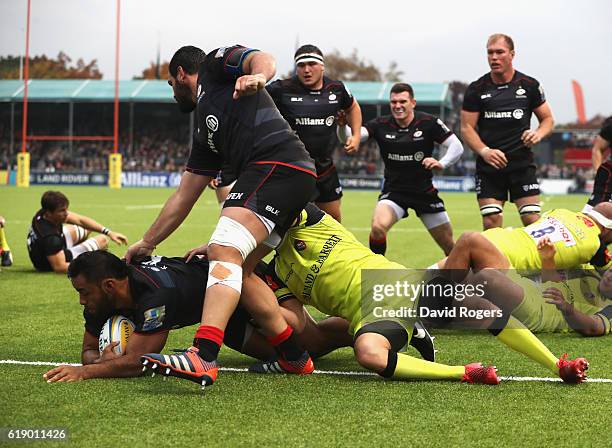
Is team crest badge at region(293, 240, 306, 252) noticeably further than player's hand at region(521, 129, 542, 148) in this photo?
No

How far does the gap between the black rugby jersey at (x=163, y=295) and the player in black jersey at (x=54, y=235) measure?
5222 mm

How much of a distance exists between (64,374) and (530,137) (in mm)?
5748

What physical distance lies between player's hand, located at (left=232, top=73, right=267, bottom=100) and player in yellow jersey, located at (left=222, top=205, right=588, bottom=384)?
100cm

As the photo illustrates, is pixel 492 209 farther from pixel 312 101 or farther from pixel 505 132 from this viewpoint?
pixel 312 101

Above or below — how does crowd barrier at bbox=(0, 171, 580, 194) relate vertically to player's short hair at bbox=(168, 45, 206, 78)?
below

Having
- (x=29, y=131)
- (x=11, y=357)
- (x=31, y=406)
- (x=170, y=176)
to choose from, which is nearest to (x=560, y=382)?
(x=31, y=406)

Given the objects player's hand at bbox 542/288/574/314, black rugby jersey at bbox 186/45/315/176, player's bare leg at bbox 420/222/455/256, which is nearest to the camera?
black rugby jersey at bbox 186/45/315/176

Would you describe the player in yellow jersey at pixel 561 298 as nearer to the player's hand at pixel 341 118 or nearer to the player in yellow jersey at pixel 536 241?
Result: the player in yellow jersey at pixel 536 241

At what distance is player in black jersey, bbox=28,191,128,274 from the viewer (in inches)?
415

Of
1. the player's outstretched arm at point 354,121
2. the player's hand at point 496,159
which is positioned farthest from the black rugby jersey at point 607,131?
the player's outstretched arm at point 354,121

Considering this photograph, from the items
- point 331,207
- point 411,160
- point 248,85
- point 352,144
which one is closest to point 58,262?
point 331,207

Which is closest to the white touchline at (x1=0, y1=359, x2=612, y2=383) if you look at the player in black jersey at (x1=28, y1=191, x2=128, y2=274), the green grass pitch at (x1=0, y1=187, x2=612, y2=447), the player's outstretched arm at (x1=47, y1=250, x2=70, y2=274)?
the green grass pitch at (x1=0, y1=187, x2=612, y2=447)

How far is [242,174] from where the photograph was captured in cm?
495

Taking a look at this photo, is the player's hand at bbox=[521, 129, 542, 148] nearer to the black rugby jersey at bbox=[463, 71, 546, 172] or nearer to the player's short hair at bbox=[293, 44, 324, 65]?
the black rugby jersey at bbox=[463, 71, 546, 172]
